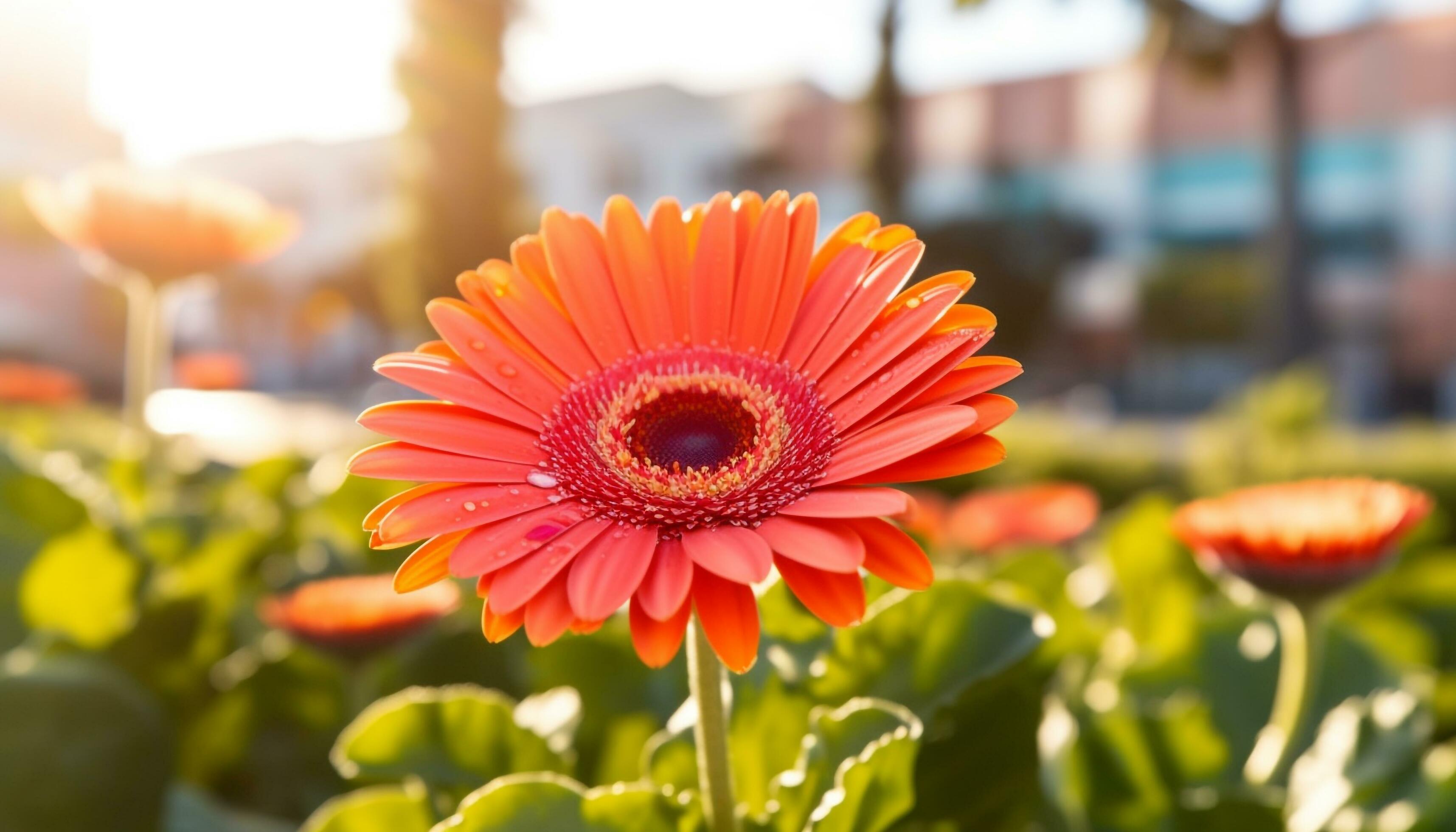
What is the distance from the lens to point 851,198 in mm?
30594

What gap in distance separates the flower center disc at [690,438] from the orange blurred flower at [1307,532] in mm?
541

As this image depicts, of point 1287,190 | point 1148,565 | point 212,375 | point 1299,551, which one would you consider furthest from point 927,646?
point 1287,190

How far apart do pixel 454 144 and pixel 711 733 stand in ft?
53.8

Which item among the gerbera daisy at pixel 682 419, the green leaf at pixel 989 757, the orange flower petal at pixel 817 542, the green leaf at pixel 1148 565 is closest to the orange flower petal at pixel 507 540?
the gerbera daisy at pixel 682 419

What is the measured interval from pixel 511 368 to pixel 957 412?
0.32 meters

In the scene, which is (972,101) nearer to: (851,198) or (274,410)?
(851,198)

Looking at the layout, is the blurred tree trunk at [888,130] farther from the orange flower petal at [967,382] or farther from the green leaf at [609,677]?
the orange flower petal at [967,382]

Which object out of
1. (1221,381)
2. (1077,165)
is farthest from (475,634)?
(1077,165)

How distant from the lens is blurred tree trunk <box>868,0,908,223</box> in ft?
46.7

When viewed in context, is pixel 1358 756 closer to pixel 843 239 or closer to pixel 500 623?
pixel 843 239

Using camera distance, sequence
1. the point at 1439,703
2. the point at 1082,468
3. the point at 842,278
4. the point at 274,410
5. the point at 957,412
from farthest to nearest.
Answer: the point at 274,410 → the point at 1082,468 → the point at 1439,703 → the point at 842,278 → the point at 957,412

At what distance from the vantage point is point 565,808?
0.69 m

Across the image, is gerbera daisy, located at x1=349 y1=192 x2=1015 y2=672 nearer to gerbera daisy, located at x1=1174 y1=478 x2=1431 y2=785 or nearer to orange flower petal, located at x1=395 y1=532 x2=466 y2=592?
orange flower petal, located at x1=395 y1=532 x2=466 y2=592

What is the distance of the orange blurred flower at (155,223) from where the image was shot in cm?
188
